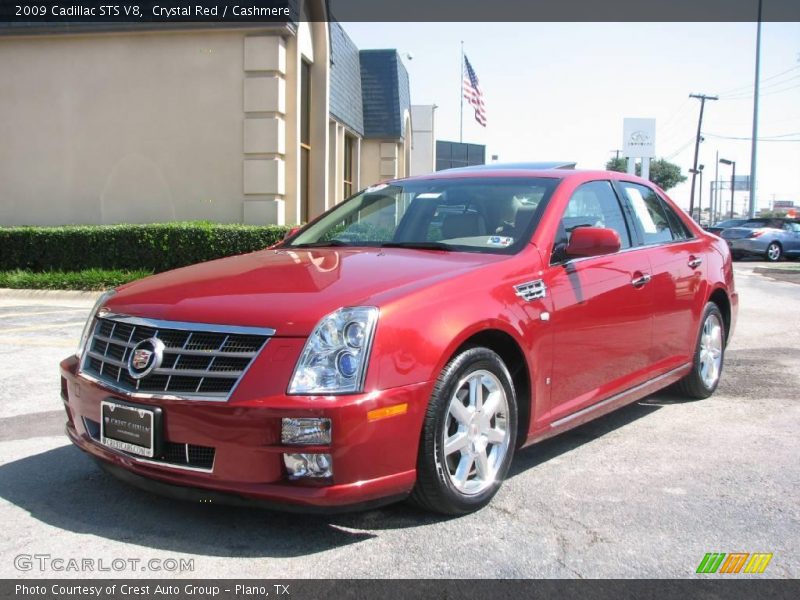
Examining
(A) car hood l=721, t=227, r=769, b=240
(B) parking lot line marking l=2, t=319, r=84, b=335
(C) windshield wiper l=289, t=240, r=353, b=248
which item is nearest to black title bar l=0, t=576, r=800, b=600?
(C) windshield wiper l=289, t=240, r=353, b=248

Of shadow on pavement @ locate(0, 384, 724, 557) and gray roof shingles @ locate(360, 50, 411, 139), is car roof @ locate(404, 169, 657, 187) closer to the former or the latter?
shadow on pavement @ locate(0, 384, 724, 557)

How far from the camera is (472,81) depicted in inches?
1304

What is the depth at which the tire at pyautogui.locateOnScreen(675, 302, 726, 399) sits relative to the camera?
5.73 meters

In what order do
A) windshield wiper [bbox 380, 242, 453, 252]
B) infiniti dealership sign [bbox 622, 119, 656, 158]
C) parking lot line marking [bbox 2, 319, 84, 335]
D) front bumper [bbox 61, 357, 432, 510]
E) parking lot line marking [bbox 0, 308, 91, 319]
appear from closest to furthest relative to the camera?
1. front bumper [bbox 61, 357, 432, 510]
2. windshield wiper [bbox 380, 242, 453, 252]
3. parking lot line marking [bbox 2, 319, 84, 335]
4. parking lot line marking [bbox 0, 308, 91, 319]
5. infiniti dealership sign [bbox 622, 119, 656, 158]

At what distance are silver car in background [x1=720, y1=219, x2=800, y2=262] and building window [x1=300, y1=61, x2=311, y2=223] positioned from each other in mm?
15811

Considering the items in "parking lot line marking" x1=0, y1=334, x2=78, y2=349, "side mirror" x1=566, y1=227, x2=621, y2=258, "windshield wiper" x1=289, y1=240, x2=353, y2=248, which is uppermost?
"side mirror" x1=566, y1=227, x2=621, y2=258

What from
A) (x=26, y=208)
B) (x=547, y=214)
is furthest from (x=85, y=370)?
(x=26, y=208)

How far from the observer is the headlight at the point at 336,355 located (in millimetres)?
3062

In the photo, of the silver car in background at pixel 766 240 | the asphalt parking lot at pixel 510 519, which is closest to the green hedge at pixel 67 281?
the asphalt parking lot at pixel 510 519

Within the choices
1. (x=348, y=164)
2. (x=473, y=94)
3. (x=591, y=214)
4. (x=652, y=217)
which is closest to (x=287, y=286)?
(x=591, y=214)

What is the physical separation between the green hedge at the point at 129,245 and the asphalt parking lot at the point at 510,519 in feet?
26.6

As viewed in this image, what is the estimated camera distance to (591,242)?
411 cm

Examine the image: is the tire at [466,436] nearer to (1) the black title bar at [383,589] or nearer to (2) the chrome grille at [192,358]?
(1) the black title bar at [383,589]

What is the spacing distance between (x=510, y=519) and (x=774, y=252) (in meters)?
25.9
